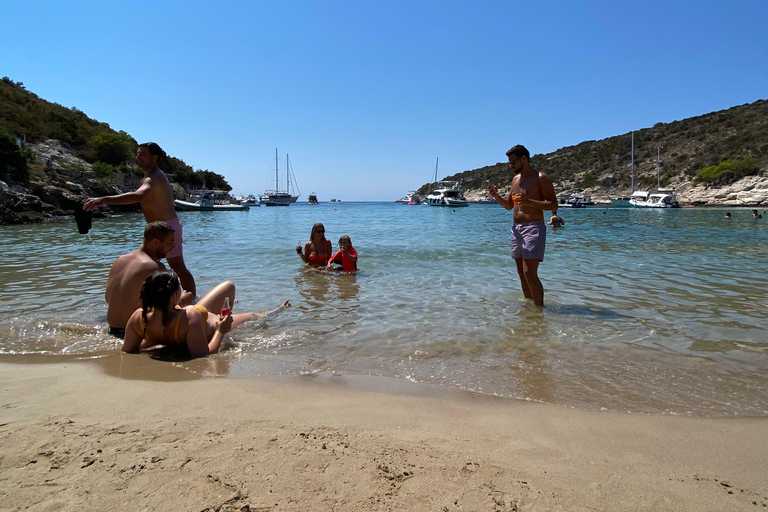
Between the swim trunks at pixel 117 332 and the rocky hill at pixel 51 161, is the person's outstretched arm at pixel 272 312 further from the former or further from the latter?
the rocky hill at pixel 51 161

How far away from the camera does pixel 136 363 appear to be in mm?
3539

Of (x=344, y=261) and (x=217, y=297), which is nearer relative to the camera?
(x=217, y=297)

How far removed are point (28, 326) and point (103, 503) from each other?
151 inches

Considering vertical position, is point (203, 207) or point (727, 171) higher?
point (727, 171)

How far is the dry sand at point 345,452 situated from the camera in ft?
5.90

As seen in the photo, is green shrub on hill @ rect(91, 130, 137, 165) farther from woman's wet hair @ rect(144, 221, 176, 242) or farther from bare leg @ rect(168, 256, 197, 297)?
woman's wet hair @ rect(144, 221, 176, 242)

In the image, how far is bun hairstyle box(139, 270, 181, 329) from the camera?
3.43m

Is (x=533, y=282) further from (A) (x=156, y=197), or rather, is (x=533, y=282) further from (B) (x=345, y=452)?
(A) (x=156, y=197)

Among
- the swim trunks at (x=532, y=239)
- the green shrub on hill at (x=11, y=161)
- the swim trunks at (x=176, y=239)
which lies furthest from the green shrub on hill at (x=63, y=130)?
the swim trunks at (x=532, y=239)

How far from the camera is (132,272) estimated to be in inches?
157

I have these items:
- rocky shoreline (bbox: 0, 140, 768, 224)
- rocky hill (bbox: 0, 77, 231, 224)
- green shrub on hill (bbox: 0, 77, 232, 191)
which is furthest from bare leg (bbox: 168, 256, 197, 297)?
green shrub on hill (bbox: 0, 77, 232, 191)

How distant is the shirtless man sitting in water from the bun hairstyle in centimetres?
60

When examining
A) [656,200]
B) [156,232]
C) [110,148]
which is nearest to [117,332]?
[156,232]

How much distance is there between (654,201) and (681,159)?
22253 millimetres
